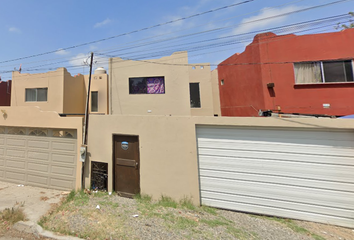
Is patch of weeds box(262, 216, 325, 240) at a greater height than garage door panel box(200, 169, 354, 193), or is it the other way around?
garage door panel box(200, 169, 354, 193)

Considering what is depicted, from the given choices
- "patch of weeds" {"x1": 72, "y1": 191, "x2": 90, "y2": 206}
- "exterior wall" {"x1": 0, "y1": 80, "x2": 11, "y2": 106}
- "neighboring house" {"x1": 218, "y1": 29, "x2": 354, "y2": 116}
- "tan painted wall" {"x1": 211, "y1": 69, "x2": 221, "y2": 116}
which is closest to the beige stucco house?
"patch of weeds" {"x1": 72, "y1": 191, "x2": 90, "y2": 206}

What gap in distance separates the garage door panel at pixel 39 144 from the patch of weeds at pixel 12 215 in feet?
7.36

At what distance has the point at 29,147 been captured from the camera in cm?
586

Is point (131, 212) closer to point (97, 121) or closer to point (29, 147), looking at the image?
point (97, 121)

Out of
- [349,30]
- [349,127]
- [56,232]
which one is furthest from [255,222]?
[349,30]

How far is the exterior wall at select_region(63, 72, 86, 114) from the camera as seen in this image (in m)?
10.7

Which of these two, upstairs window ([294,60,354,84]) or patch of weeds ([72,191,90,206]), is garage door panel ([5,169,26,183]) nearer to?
patch of weeds ([72,191,90,206])

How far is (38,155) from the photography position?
5.72 metres

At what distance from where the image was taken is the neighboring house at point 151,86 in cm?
947

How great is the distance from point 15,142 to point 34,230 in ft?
15.7

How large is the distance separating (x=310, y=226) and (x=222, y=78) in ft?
31.7

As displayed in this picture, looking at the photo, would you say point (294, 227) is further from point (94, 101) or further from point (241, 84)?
point (94, 101)

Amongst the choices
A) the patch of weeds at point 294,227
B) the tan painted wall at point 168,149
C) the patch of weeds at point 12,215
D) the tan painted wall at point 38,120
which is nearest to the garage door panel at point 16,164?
the tan painted wall at point 38,120

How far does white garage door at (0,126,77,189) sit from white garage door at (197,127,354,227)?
465 cm
